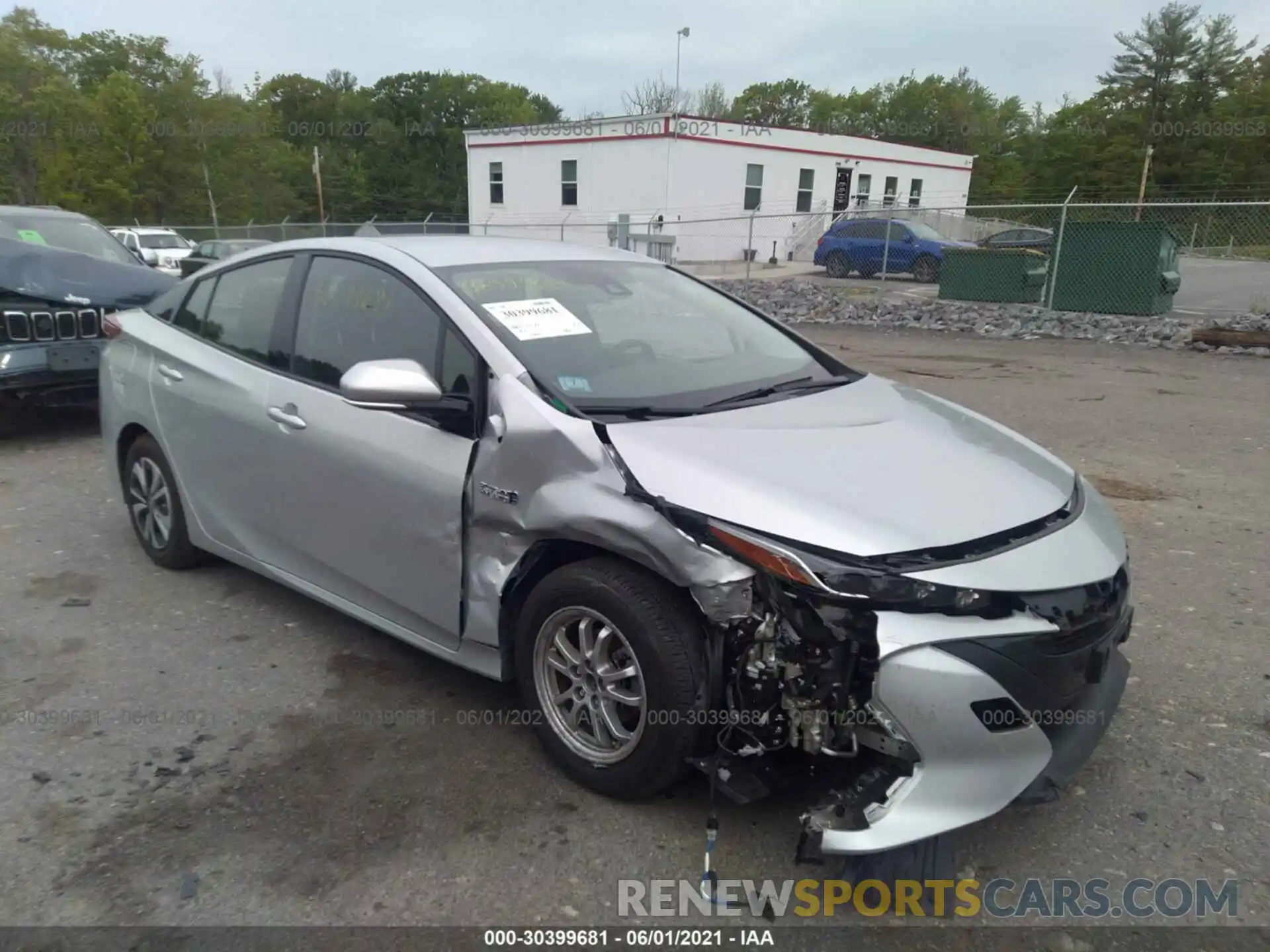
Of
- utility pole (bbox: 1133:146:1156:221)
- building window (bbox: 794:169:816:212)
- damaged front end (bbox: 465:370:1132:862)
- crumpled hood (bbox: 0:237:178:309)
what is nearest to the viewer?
damaged front end (bbox: 465:370:1132:862)

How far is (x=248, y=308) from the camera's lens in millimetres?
4004

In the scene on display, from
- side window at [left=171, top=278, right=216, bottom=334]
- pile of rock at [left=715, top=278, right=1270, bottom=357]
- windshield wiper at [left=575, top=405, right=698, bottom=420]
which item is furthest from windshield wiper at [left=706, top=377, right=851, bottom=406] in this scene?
pile of rock at [left=715, top=278, right=1270, bottom=357]

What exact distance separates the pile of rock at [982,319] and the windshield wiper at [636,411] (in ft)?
26.2

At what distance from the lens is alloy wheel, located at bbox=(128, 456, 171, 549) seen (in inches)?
175

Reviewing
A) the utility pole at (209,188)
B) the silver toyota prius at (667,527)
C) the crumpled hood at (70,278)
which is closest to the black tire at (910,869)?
the silver toyota prius at (667,527)

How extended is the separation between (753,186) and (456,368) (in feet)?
98.7

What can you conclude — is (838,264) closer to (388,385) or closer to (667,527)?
(388,385)

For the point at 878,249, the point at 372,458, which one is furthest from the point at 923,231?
the point at 372,458

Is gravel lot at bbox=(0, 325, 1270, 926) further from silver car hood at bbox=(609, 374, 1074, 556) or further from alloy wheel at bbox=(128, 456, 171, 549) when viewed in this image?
silver car hood at bbox=(609, 374, 1074, 556)

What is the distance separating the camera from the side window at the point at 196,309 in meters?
4.28

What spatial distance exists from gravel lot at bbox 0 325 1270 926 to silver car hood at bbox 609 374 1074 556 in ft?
3.18

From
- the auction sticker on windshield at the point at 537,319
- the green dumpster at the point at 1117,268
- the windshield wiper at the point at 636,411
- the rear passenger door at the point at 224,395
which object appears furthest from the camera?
the green dumpster at the point at 1117,268

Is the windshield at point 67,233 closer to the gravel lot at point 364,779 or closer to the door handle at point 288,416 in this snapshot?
the gravel lot at point 364,779

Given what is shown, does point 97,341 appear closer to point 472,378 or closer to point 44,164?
point 472,378
